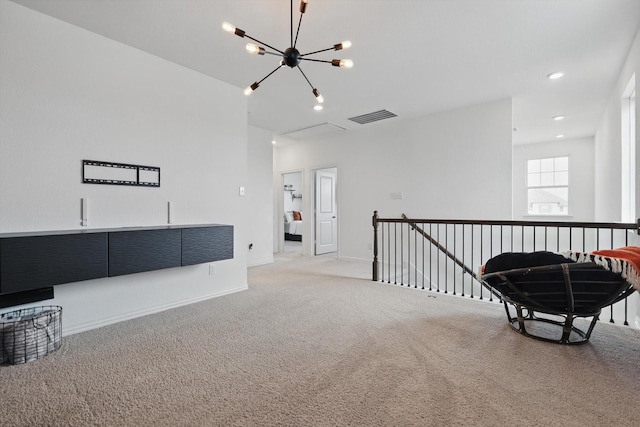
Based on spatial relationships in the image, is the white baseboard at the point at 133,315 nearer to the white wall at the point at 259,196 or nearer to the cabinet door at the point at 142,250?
the cabinet door at the point at 142,250

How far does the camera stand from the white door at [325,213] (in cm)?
699

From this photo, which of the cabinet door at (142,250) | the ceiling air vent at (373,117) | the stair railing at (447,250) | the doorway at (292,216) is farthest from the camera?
the doorway at (292,216)

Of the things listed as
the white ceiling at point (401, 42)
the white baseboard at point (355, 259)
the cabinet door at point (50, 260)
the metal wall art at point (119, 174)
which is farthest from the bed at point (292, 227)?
the cabinet door at point (50, 260)

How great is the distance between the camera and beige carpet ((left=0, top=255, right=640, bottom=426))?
1.54m

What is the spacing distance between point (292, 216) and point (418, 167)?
17.1 ft

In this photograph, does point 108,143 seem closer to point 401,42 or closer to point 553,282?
point 401,42

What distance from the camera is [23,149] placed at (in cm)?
241

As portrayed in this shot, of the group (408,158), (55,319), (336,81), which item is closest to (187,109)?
(336,81)

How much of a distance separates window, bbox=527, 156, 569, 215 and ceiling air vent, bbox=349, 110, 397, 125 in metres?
4.71

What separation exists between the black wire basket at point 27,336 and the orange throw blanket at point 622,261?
3.93 m

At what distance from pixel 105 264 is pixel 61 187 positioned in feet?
2.64

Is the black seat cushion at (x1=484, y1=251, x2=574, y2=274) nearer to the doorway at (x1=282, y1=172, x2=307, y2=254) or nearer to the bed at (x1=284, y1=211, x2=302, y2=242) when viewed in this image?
the doorway at (x1=282, y1=172, x2=307, y2=254)

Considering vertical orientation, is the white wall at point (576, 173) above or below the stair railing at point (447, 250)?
above

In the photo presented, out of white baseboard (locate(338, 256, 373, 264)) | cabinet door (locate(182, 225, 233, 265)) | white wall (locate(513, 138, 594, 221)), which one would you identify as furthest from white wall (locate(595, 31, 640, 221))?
cabinet door (locate(182, 225, 233, 265))
